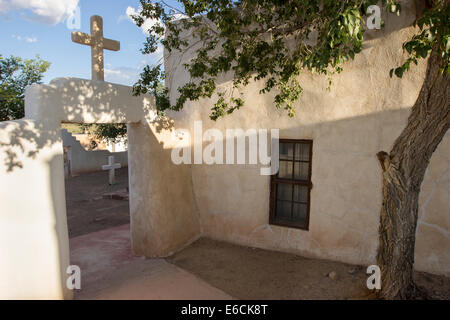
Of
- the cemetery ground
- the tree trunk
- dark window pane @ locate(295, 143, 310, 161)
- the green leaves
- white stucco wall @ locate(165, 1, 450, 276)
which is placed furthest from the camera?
dark window pane @ locate(295, 143, 310, 161)

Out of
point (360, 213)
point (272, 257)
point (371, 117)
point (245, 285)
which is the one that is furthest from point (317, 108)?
point (245, 285)

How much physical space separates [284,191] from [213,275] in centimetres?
212

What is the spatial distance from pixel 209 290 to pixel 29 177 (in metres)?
2.99

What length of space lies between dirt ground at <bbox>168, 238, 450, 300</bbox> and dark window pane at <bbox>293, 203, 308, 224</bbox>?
697 mm

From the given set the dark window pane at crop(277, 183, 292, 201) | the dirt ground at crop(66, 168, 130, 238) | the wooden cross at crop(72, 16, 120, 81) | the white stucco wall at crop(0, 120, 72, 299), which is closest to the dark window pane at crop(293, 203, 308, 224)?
the dark window pane at crop(277, 183, 292, 201)

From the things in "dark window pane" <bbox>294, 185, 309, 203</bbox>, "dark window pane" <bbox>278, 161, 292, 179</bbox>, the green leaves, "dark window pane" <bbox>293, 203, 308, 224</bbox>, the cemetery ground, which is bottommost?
the cemetery ground

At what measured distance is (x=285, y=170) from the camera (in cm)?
621

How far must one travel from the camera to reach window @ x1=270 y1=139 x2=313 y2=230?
6027mm

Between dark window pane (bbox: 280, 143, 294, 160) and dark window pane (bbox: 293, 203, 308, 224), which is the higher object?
dark window pane (bbox: 280, 143, 294, 160)

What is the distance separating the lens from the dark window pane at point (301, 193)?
610 centimetres

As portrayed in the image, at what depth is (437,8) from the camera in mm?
3406

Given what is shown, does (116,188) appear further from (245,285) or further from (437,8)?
(437,8)

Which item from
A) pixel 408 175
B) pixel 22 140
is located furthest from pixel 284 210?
pixel 22 140

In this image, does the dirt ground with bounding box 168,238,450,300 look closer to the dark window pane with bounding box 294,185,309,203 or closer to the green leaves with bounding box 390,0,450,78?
the dark window pane with bounding box 294,185,309,203
